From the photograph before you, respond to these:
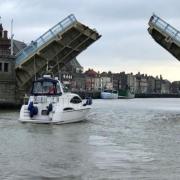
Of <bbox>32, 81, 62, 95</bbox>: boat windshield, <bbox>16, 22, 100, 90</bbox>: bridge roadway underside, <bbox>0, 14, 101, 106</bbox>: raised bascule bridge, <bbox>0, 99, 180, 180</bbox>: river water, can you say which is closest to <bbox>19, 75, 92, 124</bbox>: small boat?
<bbox>32, 81, 62, 95</bbox>: boat windshield

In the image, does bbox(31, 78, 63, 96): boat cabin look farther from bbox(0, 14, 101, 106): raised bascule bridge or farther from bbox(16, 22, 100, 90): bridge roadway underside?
bbox(16, 22, 100, 90): bridge roadway underside

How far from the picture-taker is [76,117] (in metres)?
31.8

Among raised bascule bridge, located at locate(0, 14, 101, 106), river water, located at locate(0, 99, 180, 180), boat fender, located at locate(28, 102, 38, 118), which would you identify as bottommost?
river water, located at locate(0, 99, 180, 180)

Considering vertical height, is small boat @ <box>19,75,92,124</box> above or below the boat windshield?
below

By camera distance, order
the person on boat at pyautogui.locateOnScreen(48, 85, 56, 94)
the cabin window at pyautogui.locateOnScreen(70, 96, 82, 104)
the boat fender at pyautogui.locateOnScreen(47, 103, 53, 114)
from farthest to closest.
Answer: the cabin window at pyautogui.locateOnScreen(70, 96, 82, 104), the person on boat at pyautogui.locateOnScreen(48, 85, 56, 94), the boat fender at pyautogui.locateOnScreen(47, 103, 53, 114)

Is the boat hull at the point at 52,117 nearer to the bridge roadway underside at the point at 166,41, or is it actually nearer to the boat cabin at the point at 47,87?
the boat cabin at the point at 47,87

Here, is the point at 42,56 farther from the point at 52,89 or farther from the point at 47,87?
the point at 52,89

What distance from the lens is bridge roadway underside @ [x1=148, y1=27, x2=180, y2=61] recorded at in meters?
38.6

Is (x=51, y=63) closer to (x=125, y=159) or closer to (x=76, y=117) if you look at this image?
(x=76, y=117)

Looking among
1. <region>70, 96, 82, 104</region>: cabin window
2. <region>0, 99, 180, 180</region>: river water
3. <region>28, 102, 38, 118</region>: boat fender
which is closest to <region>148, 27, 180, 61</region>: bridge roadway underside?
<region>70, 96, 82, 104</region>: cabin window

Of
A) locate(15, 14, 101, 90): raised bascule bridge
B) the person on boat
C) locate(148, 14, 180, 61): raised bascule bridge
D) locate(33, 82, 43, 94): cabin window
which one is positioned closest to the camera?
the person on boat

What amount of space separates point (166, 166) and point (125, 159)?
5.23 ft

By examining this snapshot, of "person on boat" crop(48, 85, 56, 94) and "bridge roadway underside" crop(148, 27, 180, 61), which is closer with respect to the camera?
"person on boat" crop(48, 85, 56, 94)

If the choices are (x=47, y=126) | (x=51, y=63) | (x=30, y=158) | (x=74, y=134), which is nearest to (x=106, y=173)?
(x=30, y=158)
